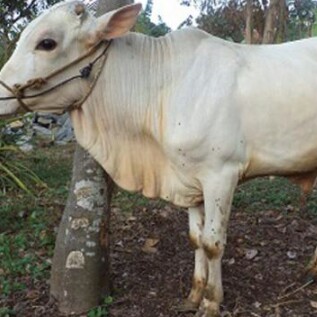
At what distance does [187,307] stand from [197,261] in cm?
26

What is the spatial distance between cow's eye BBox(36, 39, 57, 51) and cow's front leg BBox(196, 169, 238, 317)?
98cm

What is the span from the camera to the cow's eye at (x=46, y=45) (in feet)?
A: 9.62

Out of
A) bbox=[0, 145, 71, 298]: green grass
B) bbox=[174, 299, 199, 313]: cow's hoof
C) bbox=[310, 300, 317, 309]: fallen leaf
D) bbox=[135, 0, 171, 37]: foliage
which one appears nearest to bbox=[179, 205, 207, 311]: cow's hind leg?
bbox=[174, 299, 199, 313]: cow's hoof

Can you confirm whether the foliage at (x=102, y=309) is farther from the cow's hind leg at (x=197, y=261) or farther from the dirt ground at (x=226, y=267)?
the cow's hind leg at (x=197, y=261)

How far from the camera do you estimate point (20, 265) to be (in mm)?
4062

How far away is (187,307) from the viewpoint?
348 cm

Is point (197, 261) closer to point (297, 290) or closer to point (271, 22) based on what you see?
point (297, 290)

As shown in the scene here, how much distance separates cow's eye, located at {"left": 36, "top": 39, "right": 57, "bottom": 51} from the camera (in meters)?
2.93

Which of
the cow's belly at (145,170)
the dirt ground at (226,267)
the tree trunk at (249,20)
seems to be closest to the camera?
the cow's belly at (145,170)

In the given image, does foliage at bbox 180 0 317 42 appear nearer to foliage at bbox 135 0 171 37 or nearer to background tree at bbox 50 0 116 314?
foliage at bbox 135 0 171 37

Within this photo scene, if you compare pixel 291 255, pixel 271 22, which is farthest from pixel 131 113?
pixel 271 22

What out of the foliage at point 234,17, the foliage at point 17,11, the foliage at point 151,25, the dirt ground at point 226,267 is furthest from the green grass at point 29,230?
the foliage at point 234,17

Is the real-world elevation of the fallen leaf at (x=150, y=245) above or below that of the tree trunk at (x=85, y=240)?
below

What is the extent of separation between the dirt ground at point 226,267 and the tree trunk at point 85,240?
0.14 metres
